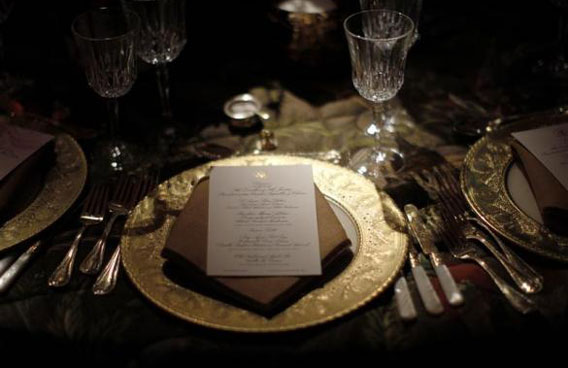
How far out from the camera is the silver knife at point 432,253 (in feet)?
2.54

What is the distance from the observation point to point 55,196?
0.98 m

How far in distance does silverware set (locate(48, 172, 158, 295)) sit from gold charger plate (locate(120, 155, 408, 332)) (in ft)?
0.12

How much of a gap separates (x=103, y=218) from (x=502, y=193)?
0.67 m

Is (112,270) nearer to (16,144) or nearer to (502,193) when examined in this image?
(16,144)

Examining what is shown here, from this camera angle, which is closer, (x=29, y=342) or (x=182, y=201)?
(x=29, y=342)

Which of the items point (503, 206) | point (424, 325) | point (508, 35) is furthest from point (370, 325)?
point (508, 35)

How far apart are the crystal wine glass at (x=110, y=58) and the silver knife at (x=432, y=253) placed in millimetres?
552

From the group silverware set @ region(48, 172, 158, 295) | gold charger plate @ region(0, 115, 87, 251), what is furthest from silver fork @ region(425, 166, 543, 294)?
gold charger plate @ region(0, 115, 87, 251)

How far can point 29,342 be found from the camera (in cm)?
80

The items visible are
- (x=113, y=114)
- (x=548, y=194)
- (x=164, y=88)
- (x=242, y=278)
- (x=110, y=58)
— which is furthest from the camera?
(x=164, y=88)

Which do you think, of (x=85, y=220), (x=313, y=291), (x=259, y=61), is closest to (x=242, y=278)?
(x=313, y=291)

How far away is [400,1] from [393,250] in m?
0.54

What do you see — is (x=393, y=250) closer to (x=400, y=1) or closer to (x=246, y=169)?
(x=246, y=169)

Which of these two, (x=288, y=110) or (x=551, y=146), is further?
(x=288, y=110)
